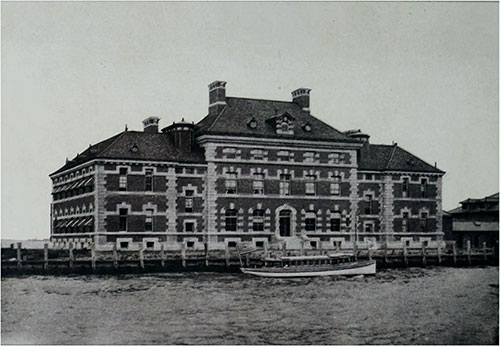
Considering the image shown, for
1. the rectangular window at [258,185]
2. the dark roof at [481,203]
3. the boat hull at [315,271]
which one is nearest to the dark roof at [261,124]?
the rectangular window at [258,185]

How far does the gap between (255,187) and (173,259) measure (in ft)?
14.3

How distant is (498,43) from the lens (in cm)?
1659

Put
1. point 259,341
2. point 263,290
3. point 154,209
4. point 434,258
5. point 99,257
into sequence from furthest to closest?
point 434,258
point 154,209
point 99,257
point 263,290
point 259,341

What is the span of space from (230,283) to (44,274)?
5277mm

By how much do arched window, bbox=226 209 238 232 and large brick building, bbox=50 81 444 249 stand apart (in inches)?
1.4

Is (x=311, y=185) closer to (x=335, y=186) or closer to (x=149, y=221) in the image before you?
(x=335, y=186)

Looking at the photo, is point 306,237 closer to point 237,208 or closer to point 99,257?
point 237,208

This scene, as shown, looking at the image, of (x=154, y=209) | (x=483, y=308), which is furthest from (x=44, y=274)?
(x=483, y=308)

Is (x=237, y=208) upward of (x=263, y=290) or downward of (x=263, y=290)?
upward

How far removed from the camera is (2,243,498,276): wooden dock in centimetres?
1902

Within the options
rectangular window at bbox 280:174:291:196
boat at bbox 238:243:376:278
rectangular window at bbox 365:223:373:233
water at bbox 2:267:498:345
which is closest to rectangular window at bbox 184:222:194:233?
boat at bbox 238:243:376:278

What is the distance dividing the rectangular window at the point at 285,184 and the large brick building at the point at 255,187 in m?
0.04

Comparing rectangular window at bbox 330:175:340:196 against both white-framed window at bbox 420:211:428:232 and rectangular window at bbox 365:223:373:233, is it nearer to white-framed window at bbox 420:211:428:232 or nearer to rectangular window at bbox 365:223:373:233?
rectangular window at bbox 365:223:373:233

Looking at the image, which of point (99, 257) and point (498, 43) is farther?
point (99, 257)
